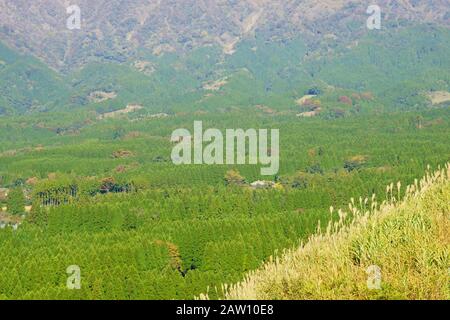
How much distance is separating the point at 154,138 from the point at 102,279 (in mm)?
149196

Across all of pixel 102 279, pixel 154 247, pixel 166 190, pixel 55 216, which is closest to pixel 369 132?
pixel 166 190

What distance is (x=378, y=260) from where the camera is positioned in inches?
446

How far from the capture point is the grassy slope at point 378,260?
10.7 m

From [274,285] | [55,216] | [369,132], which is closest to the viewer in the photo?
[274,285]

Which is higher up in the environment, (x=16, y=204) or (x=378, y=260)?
(x=378, y=260)

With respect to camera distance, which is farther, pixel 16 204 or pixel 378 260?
pixel 16 204

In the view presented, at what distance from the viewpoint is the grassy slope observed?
10.7 meters

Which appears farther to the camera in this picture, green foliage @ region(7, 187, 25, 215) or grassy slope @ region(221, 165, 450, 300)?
green foliage @ region(7, 187, 25, 215)

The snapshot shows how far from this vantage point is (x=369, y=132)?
185125 millimetres

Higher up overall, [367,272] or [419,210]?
[419,210]

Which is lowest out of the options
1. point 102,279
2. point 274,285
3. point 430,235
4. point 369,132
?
point 102,279

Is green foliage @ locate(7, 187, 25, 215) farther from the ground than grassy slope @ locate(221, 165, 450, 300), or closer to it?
closer to it

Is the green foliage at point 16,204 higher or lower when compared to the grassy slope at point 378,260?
lower

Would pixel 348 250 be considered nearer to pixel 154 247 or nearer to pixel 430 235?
pixel 430 235
